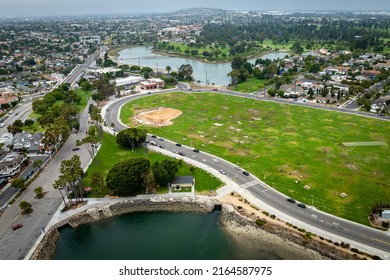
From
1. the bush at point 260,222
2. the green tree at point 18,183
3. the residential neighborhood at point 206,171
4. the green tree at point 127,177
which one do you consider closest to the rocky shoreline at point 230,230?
the residential neighborhood at point 206,171

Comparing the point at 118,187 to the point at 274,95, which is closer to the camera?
the point at 118,187

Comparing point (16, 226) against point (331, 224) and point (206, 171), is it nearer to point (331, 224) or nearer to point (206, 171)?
point (206, 171)

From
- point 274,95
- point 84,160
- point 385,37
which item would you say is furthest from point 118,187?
point 385,37

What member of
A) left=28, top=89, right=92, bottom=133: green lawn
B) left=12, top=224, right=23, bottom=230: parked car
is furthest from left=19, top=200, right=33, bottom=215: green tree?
left=28, top=89, right=92, bottom=133: green lawn

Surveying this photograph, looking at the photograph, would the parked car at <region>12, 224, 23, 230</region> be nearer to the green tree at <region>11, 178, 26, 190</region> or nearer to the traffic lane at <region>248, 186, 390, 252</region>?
the green tree at <region>11, 178, 26, 190</region>

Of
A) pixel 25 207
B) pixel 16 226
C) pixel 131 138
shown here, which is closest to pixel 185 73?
pixel 131 138

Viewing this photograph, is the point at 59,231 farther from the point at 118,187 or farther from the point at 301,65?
the point at 301,65

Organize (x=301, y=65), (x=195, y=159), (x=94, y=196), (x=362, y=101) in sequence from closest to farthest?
1. (x=94, y=196)
2. (x=195, y=159)
3. (x=362, y=101)
4. (x=301, y=65)
